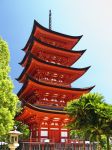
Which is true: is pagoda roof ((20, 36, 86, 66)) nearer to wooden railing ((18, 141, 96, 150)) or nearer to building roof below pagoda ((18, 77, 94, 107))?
building roof below pagoda ((18, 77, 94, 107))

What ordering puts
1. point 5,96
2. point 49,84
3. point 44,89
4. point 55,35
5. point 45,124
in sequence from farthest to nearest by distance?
point 55,35
point 44,89
point 49,84
point 45,124
point 5,96

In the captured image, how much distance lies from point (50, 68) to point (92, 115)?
54.6ft

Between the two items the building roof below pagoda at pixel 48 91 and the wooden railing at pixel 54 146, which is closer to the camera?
the wooden railing at pixel 54 146

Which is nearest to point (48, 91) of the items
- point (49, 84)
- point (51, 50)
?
point (49, 84)

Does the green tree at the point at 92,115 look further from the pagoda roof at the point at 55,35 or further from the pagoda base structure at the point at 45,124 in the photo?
the pagoda roof at the point at 55,35

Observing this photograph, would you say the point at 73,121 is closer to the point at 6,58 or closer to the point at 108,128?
the point at 108,128

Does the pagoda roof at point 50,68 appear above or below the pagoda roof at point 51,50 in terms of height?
below

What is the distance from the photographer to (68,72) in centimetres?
4525

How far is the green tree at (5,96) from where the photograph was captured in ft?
82.6

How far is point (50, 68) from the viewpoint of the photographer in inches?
1715

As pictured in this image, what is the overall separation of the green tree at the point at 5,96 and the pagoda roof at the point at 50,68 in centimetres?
1379

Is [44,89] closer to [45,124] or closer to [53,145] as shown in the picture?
[45,124]

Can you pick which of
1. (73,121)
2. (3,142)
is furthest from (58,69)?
(73,121)

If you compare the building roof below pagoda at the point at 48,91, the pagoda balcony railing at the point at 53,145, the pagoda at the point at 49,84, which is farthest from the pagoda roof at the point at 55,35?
the pagoda balcony railing at the point at 53,145
